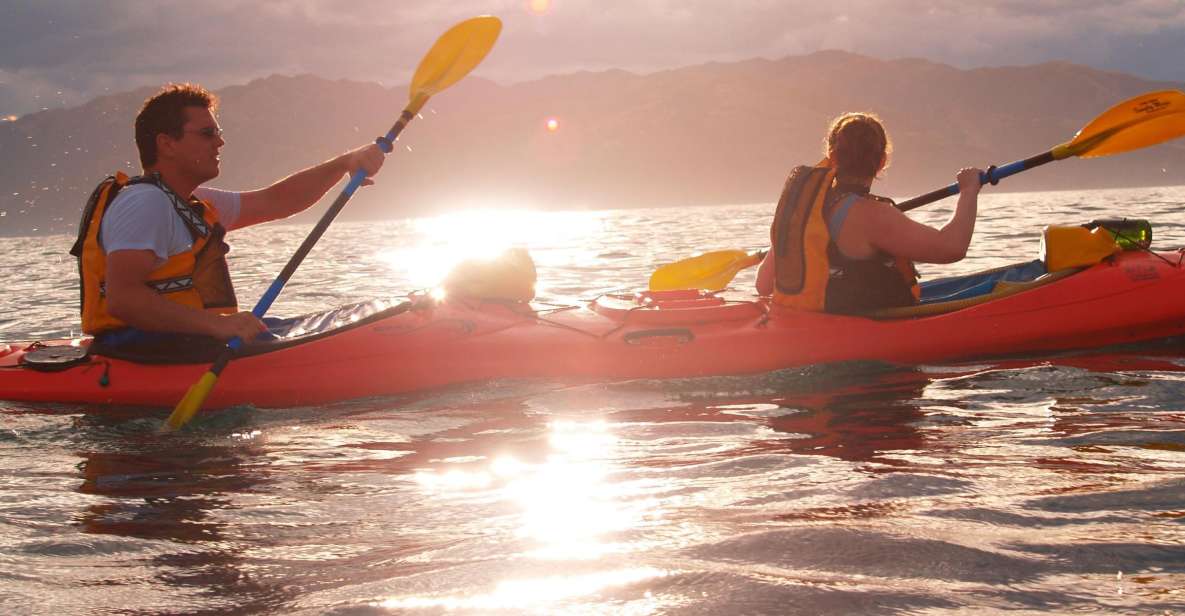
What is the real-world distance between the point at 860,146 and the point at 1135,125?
7.27ft

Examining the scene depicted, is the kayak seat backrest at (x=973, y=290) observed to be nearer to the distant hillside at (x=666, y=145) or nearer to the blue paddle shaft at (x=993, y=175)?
the blue paddle shaft at (x=993, y=175)

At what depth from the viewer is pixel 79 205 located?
18125 centimetres

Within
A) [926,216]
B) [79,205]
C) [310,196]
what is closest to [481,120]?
[79,205]

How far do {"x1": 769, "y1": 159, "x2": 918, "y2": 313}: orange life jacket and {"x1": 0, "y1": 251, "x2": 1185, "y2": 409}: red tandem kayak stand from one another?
0.09 meters

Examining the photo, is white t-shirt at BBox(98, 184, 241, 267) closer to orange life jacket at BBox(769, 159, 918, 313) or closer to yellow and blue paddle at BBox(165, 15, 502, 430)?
yellow and blue paddle at BBox(165, 15, 502, 430)

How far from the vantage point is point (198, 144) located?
420cm

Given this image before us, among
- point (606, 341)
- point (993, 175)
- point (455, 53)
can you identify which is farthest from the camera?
point (455, 53)

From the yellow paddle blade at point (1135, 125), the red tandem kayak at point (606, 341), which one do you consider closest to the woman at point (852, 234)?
the red tandem kayak at point (606, 341)

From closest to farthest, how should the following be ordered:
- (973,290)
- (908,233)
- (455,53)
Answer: (908,233)
(973,290)
(455,53)

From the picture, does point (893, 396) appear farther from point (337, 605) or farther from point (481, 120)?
point (481, 120)

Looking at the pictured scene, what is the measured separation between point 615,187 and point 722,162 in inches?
721

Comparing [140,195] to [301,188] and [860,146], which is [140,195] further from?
[860,146]

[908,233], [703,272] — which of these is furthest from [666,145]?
[908,233]

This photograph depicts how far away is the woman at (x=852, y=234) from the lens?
433cm
